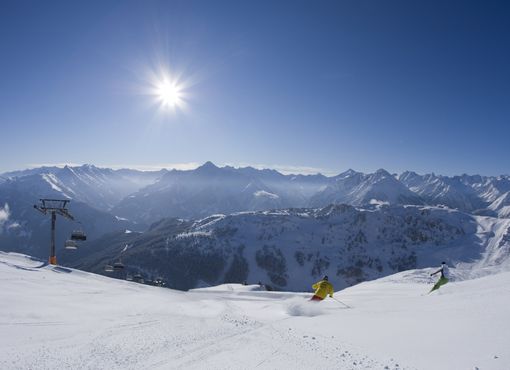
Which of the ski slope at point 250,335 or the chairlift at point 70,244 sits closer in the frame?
the ski slope at point 250,335

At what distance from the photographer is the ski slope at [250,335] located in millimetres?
9778

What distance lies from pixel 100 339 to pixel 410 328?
10.3 metres

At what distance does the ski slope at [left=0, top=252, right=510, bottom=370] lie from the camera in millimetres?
9778

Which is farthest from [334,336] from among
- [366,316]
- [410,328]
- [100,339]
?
[100,339]

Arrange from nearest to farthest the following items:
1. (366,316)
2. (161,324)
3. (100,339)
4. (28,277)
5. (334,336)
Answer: (100,339)
(334,336)
(161,324)
(366,316)
(28,277)

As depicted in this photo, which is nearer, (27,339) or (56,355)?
(56,355)

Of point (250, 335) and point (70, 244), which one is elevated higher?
point (70, 244)

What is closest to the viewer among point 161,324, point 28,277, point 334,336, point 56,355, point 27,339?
point 56,355

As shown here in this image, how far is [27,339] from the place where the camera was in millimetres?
11023

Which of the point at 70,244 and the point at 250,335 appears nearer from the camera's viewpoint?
the point at 250,335

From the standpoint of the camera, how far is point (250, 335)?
13711 millimetres

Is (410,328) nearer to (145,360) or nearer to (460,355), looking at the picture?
(460,355)

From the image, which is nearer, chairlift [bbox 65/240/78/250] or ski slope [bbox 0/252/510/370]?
ski slope [bbox 0/252/510/370]

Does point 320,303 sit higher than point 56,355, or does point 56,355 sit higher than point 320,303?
point 56,355
